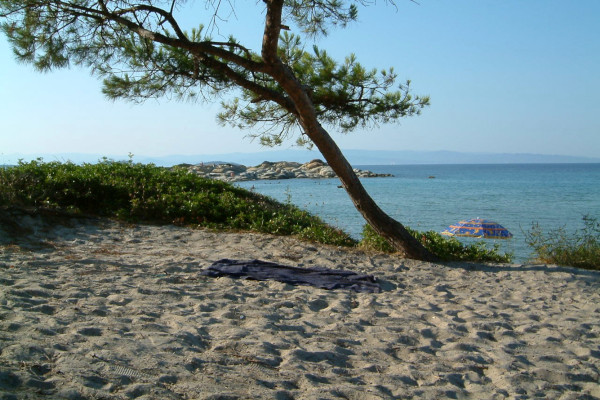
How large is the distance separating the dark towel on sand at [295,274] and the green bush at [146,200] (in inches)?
80.9

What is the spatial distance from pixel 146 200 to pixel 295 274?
186 inches

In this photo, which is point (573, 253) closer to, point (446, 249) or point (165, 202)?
point (446, 249)

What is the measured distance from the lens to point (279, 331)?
4.24 meters

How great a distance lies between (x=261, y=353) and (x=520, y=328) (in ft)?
8.36

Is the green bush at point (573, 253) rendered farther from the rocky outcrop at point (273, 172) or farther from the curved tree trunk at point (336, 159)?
the rocky outcrop at point (273, 172)

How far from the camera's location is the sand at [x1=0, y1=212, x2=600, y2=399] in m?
3.12

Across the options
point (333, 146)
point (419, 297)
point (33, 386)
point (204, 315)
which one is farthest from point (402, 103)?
point (33, 386)

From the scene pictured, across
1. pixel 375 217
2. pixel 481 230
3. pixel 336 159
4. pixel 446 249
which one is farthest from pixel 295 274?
pixel 481 230

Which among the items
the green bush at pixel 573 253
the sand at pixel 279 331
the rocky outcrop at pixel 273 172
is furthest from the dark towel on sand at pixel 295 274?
the rocky outcrop at pixel 273 172

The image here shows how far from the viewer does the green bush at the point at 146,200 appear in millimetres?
8844

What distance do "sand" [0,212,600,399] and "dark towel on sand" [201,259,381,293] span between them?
0.67 feet

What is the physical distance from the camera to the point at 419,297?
571 cm

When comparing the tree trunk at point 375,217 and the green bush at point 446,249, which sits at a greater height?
the tree trunk at point 375,217

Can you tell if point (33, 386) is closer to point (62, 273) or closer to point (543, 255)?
point (62, 273)
